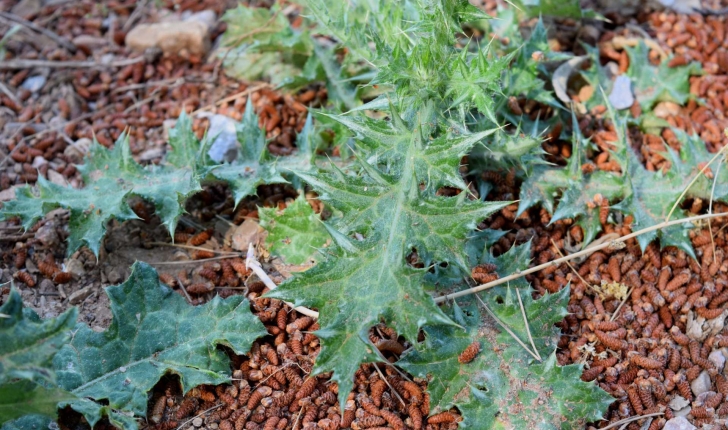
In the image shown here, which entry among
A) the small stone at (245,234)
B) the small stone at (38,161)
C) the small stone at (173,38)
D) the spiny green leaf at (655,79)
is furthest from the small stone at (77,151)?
the spiny green leaf at (655,79)

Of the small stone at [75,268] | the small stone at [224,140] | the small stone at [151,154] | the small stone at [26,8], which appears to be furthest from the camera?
the small stone at [26,8]

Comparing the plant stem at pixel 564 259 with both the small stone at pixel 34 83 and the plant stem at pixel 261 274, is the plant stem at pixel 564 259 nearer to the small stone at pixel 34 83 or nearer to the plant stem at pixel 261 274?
the plant stem at pixel 261 274

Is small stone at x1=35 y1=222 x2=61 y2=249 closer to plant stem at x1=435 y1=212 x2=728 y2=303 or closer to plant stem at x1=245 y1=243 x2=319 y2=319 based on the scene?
plant stem at x1=245 y1=243 x2=319 y2=319

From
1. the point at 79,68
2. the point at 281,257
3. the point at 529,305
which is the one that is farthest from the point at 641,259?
the point at 79,68

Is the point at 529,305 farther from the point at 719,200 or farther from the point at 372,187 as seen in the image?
the point at 719,200

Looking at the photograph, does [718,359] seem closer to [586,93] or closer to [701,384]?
[701,384]

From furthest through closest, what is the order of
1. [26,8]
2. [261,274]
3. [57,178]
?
1. [26,8]
2. [57,178]
3. [261,274]

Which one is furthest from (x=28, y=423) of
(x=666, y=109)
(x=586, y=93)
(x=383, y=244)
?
(x=666, y=109)
